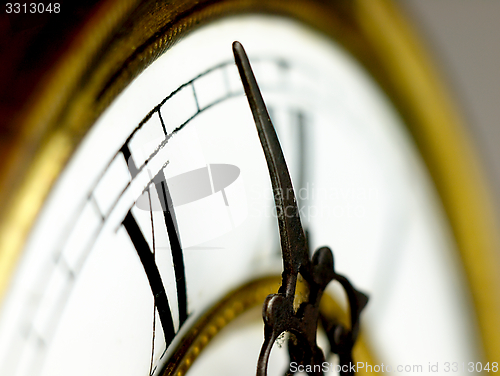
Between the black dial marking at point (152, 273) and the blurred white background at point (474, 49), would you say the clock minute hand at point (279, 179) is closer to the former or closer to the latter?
the black dial marking at point (152, 273)

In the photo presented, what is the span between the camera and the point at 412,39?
501mm

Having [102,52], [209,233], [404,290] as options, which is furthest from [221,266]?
[404,290]

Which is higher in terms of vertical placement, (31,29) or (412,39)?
(412,39)

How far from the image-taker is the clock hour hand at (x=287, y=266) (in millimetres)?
236

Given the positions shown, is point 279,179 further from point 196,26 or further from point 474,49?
point 474,49

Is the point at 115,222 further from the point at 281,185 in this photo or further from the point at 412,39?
the point at 412,39

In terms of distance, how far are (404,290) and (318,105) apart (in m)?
0.21

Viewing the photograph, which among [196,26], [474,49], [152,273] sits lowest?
[152,273]

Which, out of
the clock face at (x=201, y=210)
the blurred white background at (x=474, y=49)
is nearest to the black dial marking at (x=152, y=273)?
the clock face at (x=201, y=210)

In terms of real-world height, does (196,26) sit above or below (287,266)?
above

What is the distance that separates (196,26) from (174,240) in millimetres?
116

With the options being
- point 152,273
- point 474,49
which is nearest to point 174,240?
point 152,273

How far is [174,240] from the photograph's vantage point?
0.25 meters

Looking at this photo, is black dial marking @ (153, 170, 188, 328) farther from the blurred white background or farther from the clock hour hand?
the blurred white background
